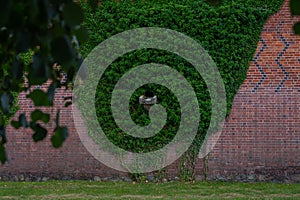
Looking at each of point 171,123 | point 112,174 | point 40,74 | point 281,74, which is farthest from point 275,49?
point 40,74

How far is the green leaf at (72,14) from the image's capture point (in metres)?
1.12

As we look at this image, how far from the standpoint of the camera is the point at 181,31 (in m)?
8.97

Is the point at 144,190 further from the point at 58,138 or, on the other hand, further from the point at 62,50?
the point at 62,50

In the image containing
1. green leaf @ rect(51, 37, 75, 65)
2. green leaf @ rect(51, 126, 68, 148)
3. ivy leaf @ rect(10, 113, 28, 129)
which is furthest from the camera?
ivy leaf @ rect(10, 113, 28, 129)

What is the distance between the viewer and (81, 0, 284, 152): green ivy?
8.87 meters

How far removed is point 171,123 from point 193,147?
1.96 ft

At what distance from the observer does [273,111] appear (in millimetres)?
8836

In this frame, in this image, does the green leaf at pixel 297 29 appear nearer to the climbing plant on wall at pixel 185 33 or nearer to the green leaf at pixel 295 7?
the green leaf at pixel 295 7

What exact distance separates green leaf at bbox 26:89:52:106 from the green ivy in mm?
7612

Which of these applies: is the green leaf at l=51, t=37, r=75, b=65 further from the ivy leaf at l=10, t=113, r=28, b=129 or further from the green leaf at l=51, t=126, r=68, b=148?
the ivy leaf at l=10, t=113, r=28, b=129

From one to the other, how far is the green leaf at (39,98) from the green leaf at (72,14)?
0.27m

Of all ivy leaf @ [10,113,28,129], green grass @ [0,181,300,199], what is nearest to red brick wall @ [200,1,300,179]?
green grass @ [0,181,300,199]

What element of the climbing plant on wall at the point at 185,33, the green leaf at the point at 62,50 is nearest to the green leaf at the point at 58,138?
the green leaf at the point at 62,50

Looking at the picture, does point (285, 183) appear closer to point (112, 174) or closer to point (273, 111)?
point (273, 111)
